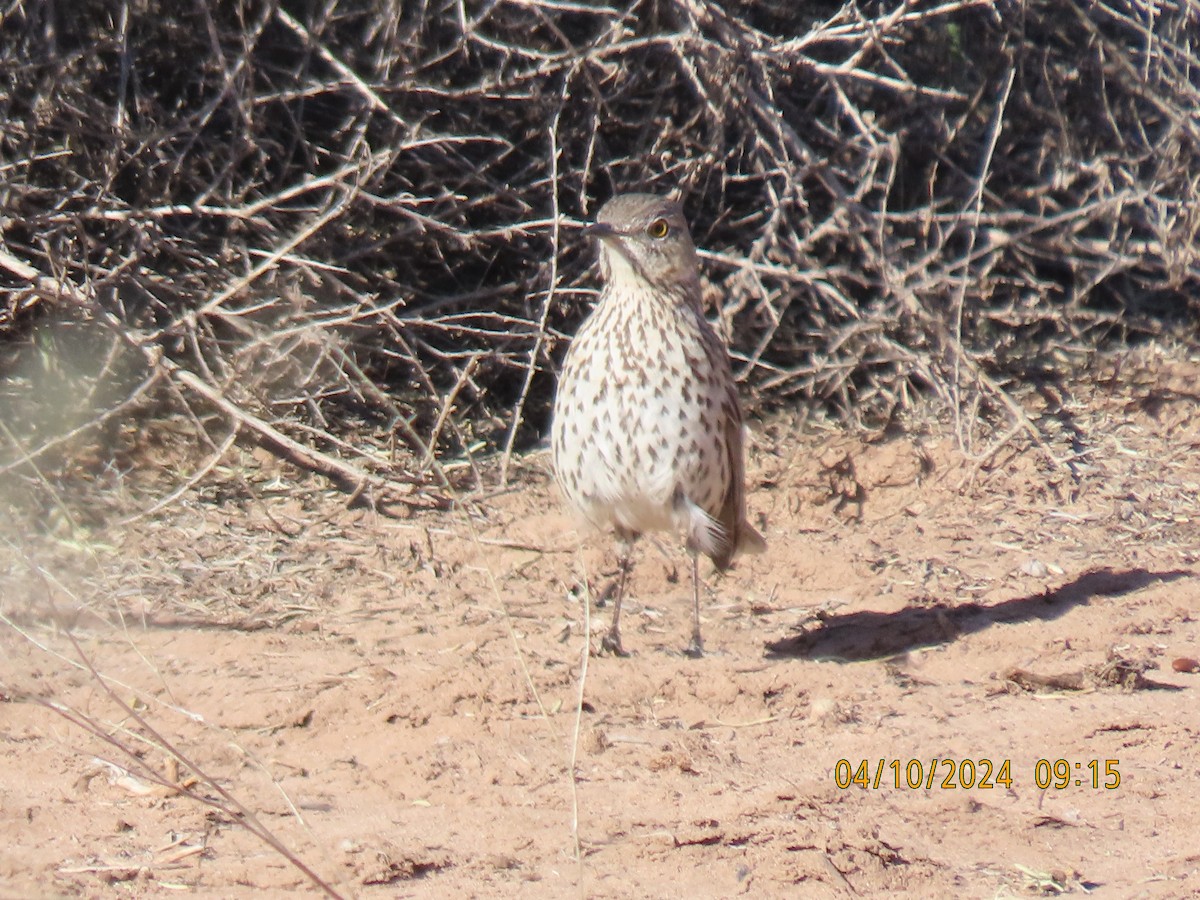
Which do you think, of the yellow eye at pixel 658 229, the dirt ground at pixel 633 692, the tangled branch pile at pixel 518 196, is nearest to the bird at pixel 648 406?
the yellow eye at pixel 658 229

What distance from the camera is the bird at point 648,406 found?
530 cm

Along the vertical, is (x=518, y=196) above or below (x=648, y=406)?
above

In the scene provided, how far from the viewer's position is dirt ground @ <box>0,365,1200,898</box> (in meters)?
3.79

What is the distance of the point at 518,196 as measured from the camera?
23.5 feet

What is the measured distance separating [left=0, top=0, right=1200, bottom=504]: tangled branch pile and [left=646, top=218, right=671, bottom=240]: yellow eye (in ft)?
3.52

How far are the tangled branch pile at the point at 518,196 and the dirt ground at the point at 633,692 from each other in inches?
20.6

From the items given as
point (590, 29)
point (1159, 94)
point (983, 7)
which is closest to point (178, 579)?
point (590, 29)

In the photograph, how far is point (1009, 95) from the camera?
26.1 feet
